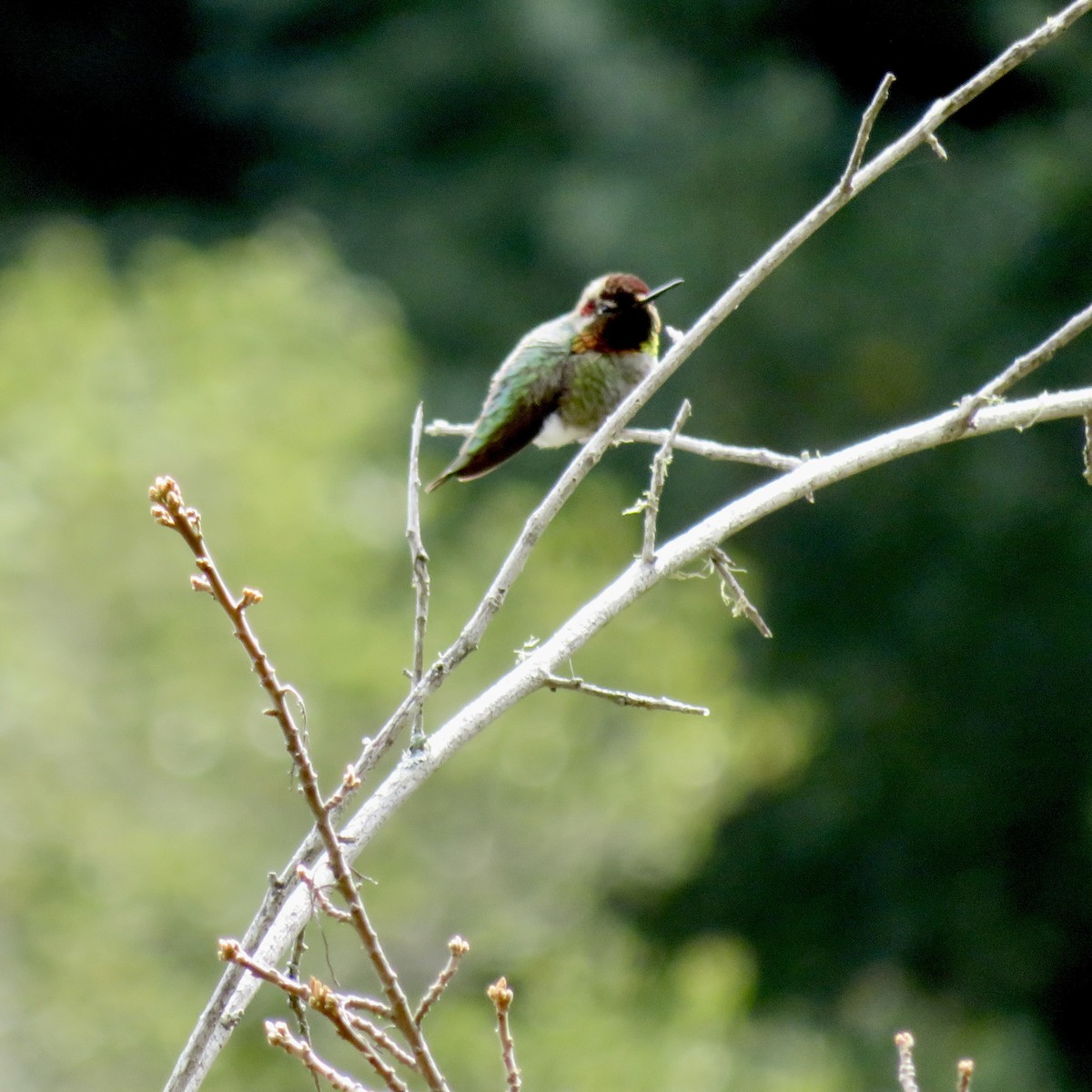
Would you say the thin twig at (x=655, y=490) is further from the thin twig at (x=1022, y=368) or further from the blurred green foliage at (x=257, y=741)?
the blurred green foliage at (x=257, y=741)

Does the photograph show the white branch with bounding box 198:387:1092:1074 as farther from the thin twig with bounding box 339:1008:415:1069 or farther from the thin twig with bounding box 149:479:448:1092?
the thin twig with bounding box 149:479:448:1092

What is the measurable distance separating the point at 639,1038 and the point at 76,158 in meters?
14.7

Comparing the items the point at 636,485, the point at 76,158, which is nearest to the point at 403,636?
the point at 636,485

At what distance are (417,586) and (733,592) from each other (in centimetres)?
45

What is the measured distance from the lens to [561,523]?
39.5 ft

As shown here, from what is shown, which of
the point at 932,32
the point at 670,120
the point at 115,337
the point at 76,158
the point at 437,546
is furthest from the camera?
the point at 76,158

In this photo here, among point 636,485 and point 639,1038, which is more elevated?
point 636,485

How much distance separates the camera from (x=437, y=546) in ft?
42.3

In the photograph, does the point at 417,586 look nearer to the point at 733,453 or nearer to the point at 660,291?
the point at 733,453

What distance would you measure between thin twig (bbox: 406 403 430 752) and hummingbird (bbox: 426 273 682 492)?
1.57 m

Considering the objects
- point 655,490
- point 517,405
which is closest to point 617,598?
point 655,490

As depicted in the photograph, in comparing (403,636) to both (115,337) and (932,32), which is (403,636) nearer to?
(115,337)

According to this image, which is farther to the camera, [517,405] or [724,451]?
[517,405]

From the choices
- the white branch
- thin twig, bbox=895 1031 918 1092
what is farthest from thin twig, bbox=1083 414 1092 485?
thin twig, bbox=895 1031 918 1092
